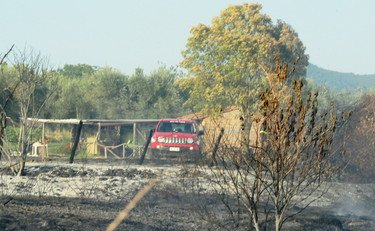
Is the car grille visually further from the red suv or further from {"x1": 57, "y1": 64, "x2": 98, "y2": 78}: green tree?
{"x1": 57, "y1": 64, "x2": 98, "y2": 78}: green tree

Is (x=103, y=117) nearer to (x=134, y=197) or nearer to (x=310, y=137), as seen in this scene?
(x=134, y=197)

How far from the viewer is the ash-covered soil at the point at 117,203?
15.8 metres

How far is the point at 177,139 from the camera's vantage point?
35375mm

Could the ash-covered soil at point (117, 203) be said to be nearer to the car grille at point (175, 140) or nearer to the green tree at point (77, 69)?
the car grille at point (175, 140)

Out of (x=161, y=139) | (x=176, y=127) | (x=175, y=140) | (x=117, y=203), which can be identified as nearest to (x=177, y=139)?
(x=175, y=140)

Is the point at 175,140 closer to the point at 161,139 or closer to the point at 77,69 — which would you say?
the point at 161,139

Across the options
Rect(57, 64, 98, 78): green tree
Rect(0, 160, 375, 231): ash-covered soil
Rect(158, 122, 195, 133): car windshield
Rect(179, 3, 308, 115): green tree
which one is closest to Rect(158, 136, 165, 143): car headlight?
Rect(158, 122, 195, 133): car windshield

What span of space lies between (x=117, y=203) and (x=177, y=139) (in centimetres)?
1541

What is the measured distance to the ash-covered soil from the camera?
15.8 meters

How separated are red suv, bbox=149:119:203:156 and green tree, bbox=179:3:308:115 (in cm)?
2364

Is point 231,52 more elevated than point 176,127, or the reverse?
point 231,52

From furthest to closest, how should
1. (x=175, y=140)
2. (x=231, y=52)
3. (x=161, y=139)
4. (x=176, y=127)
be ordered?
(x=231, y=52), (x=176, y=127), (x=161, y=139), (x=175, y=140)

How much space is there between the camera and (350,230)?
19750 mm

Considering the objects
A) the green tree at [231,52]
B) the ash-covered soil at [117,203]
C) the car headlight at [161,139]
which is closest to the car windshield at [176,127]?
the car headlight at [161,139]
